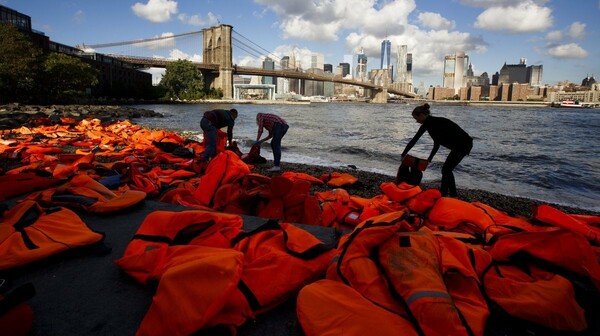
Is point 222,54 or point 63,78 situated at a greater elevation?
point 222,54

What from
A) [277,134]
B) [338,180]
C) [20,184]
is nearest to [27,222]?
[20,184]

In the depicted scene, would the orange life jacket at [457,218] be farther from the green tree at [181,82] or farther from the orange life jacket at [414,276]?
the green tree at [181,82]

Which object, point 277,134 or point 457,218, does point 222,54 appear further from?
point 457,218

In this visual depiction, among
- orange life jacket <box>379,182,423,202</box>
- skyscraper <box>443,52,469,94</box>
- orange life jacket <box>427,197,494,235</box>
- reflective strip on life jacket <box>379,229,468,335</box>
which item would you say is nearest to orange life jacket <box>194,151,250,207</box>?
orange life jacket <box>379,182,423,202</box>

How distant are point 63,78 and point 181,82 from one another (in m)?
35.6

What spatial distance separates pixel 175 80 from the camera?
6769 centimetres

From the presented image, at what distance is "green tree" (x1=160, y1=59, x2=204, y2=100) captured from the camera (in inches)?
2645

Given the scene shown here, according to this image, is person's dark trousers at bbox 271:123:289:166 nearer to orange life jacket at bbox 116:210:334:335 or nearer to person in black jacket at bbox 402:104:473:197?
person in black jacket at bbox 402:104:473:197

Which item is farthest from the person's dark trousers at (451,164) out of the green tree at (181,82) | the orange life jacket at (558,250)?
the green tree at (181,82)

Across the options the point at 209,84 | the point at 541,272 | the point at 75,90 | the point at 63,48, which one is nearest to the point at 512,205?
the point at 541,272

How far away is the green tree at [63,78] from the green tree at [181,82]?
105ft

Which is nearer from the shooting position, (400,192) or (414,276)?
(414,276)

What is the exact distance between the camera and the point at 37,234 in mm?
1950

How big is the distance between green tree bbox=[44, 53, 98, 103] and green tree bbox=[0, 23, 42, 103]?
7.37 feet
